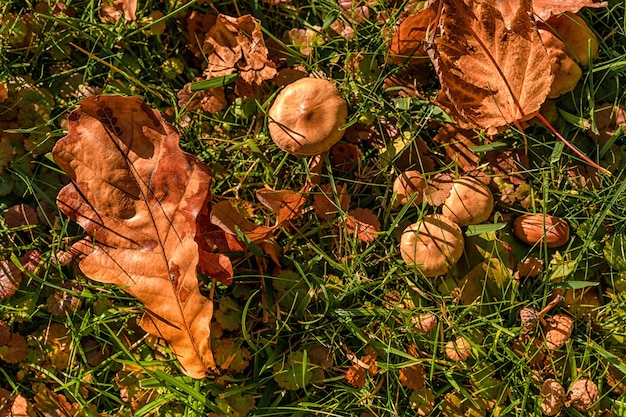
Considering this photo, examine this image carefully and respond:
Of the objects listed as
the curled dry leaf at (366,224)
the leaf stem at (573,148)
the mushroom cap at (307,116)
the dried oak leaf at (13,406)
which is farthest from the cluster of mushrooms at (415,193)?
the dried oak leaf at (13,406)

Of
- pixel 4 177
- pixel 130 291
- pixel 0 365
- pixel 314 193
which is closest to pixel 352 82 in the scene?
pixel 314 193

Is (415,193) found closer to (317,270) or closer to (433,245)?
(433,245)

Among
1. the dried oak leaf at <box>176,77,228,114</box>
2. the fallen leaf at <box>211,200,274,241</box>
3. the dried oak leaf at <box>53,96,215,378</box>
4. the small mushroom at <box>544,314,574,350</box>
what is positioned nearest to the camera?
the dried oak leaf at <box>53,96,215,378</box>

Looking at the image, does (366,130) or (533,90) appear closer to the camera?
(533,90)

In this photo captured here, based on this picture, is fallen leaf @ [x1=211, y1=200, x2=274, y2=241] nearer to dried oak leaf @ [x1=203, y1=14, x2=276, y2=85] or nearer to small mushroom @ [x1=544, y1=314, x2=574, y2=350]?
dried oak leaf @ [x1=203, y1=14, x2=276, y2=85]

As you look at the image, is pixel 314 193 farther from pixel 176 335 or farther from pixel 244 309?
pixel 176 335

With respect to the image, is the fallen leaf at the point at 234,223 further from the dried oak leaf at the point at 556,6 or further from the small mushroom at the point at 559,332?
the dried oak leaf at the point at 556,6

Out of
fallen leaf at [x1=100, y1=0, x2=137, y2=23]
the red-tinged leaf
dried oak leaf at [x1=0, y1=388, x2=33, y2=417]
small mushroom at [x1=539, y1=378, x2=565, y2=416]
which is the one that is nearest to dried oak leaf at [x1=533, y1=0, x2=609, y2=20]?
the red-tinged leaf

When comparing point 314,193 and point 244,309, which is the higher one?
point 314,193
